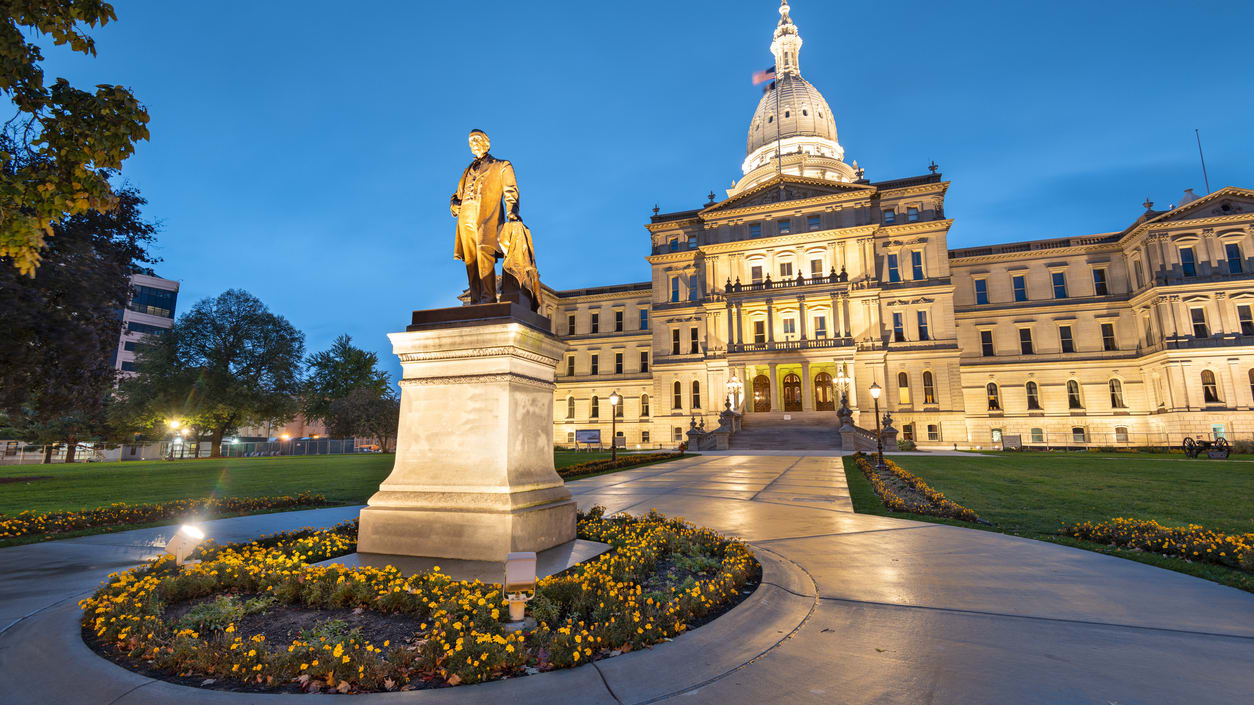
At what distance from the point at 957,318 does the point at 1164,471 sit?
33490mm

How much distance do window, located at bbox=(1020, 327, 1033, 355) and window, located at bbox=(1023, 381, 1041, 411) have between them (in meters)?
2.85

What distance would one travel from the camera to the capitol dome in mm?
68250

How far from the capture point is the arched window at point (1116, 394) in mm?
Result: 46219

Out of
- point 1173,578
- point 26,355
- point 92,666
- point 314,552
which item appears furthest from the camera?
point 26,355

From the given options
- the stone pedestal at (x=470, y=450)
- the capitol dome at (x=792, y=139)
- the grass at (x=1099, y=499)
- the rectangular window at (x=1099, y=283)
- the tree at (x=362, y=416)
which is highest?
the capitol dome at (x=792, y=139)

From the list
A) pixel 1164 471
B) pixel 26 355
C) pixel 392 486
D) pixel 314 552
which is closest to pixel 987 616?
pixel 392 486

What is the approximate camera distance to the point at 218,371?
42.9 metres

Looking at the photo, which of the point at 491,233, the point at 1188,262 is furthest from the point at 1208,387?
the point at 491,233

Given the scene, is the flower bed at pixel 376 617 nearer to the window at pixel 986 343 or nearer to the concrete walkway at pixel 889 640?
the concrete walkway at pixel 889 640

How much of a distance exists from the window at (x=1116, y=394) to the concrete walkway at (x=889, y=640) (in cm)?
5379

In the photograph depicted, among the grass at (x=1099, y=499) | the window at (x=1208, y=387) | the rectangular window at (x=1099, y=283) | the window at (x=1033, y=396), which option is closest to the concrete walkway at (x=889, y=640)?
the grass at (x=1099, y=499)

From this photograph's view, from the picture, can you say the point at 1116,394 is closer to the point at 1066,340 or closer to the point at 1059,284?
the point at 1066,340

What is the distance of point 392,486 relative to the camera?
581cm

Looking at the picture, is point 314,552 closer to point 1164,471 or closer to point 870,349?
point 1164,471
